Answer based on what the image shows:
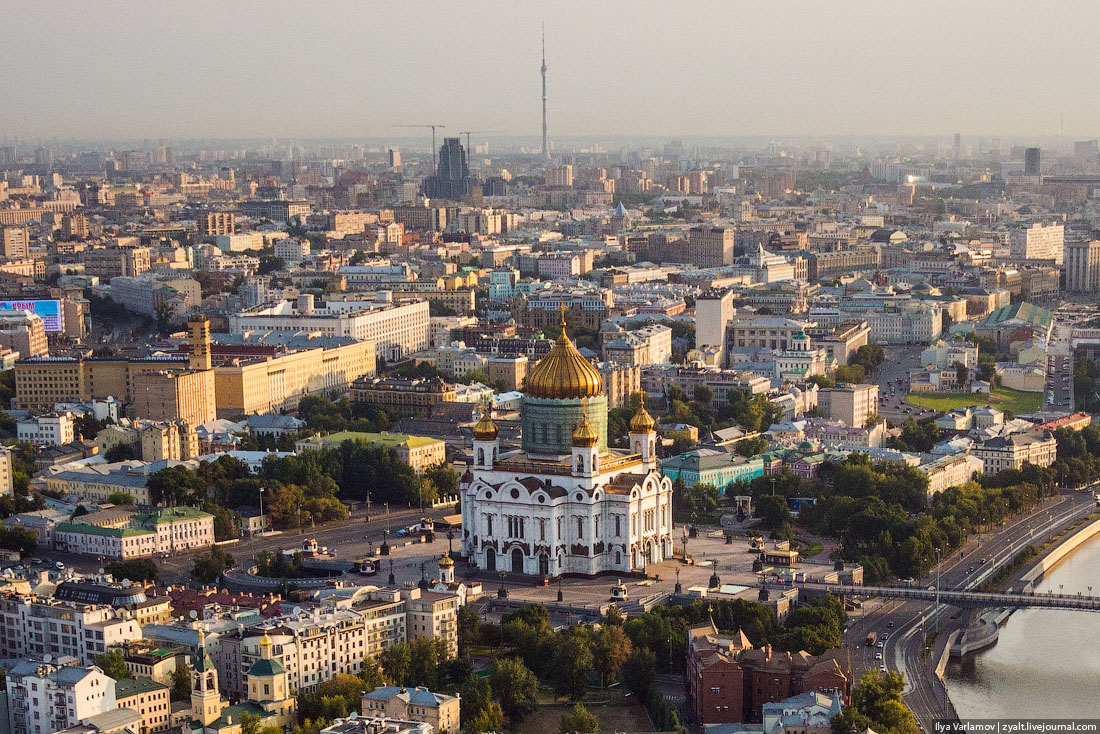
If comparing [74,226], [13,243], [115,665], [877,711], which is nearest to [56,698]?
[115,665]

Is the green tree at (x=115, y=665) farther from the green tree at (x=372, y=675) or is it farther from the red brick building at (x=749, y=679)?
the red brick building at (x=749, y=679)

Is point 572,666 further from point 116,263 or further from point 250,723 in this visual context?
point 116,263

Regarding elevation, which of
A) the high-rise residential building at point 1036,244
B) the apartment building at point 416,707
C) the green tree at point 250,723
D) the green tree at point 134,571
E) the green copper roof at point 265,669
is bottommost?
the high-rise residential building at point 1036,244

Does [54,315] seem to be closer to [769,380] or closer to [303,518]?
[769,380]

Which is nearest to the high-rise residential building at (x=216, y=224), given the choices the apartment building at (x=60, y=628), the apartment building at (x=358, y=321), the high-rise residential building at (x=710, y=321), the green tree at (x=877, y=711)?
the apartment building at (x=358, y=321)

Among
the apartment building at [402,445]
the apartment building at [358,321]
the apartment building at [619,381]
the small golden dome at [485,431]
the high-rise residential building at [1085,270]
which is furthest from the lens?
the high-rise residential building at [1085,270]

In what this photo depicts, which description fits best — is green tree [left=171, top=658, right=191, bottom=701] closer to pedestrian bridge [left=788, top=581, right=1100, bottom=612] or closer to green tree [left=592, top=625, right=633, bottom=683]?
green tree [left=592, top=625, right=633, bottom=683]
